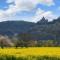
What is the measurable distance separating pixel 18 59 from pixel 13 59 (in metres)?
0.57

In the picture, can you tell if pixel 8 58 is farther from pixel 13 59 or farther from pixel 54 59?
pixel 54 59

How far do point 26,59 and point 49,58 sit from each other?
336 centimetres

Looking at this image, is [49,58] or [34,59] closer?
[34,59]

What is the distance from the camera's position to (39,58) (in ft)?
111

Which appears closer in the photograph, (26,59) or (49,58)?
(26,59)

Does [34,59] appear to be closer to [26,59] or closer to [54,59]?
[26,59]

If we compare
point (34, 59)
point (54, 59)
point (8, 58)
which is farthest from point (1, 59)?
point (54, 59)

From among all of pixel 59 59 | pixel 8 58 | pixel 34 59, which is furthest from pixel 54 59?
pixel 8 58

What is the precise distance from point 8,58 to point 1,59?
1.29m

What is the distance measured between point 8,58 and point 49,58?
4695 millimetres

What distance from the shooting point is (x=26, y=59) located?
3231 cm

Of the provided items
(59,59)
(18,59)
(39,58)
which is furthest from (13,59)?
(59,59)

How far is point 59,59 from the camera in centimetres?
3394

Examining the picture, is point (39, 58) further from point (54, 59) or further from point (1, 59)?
point (1, 59)
